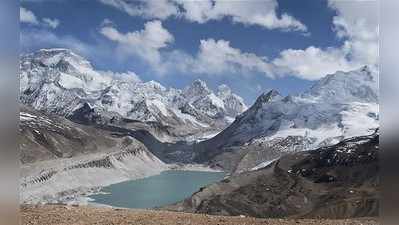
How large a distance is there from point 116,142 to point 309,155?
5638 cm

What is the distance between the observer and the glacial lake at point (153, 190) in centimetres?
6988

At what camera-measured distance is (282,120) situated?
141m

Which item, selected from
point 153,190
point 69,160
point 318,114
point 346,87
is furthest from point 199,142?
point 153,190

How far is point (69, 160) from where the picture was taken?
91562 millimetres

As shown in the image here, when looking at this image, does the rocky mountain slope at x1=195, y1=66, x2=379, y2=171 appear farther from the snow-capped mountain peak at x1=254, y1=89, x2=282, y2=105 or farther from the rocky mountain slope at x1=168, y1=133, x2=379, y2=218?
the rocky mountain slope at x1=168, y1=133, x2=379, y2=218

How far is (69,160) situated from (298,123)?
60.9m

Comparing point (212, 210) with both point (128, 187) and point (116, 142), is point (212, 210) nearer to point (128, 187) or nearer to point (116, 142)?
point (128, 187)

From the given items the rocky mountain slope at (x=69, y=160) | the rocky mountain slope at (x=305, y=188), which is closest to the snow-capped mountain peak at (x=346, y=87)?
the rocky mountain slope at (x=69, y=160)

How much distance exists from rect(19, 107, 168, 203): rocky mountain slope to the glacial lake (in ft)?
9.50

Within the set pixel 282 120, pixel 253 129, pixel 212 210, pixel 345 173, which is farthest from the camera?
pixel 253 129

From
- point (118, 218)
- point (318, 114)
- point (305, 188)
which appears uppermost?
point (318, 114)

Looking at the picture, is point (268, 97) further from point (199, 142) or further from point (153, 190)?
point (153, 190)

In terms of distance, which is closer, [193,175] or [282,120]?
[193,175]

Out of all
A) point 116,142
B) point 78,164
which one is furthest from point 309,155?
point 116,142
